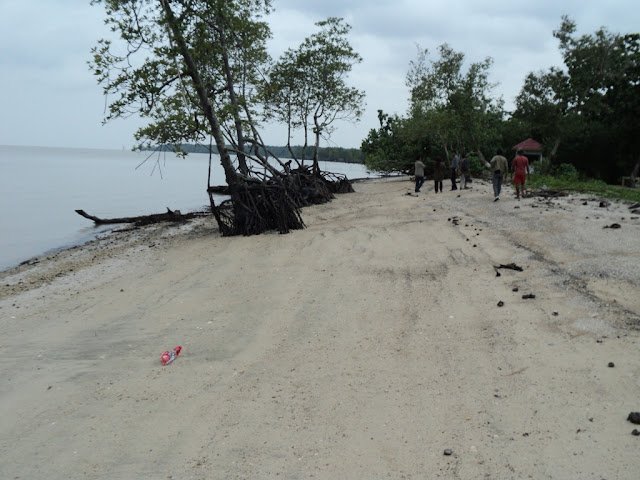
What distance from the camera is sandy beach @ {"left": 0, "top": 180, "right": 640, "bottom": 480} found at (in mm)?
3270

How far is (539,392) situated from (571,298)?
6.91 ft

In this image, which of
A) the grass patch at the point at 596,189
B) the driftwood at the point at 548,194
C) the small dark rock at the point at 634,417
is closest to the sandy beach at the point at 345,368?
the small dark rock at the point at 634,417

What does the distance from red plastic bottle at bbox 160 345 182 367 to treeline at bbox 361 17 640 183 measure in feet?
74.7

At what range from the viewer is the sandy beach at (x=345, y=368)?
327 centimetres

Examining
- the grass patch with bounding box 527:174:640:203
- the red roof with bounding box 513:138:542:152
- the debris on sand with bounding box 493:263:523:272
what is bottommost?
the debris on sand with bounding box 493:263:523:272

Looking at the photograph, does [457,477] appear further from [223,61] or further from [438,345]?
[223,61]

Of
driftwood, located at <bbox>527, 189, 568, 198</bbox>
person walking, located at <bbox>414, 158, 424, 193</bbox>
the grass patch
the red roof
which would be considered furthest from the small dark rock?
the red roof

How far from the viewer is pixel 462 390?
3926 millimetres

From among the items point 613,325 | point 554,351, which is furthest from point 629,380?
point 613,325

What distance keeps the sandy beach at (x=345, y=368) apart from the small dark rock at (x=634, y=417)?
0.15 feet

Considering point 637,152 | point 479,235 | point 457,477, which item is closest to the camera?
point 457,477

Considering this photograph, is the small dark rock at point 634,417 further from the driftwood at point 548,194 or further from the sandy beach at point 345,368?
the driftwood at point 548,194

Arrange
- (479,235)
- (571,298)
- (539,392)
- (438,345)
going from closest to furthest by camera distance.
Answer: (539,392) → (438,345) → (571,298) → (479,235)

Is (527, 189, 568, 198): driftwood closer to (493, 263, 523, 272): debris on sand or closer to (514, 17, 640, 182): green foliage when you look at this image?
(493, 263, 523, 272): debris on sand
